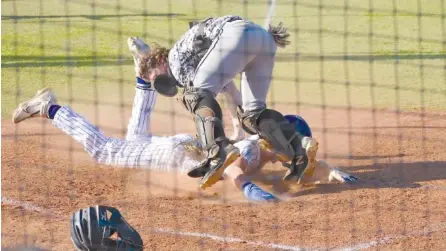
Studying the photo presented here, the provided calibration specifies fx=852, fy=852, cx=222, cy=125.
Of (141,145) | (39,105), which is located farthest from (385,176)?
(39,105)

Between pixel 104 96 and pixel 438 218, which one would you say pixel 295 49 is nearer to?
pixel 104 96

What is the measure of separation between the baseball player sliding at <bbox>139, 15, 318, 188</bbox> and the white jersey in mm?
457

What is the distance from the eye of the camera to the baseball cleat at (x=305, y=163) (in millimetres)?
5316

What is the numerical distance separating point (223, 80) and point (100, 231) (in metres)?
1.81

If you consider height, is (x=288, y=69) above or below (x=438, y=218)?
above

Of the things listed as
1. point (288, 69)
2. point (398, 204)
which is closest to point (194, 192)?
point (398, 204)

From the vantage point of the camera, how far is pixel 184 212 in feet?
17.4

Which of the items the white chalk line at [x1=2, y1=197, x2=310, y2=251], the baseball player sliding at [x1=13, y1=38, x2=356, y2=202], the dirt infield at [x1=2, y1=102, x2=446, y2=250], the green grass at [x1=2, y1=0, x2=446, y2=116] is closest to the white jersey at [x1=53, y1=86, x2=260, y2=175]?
the baseball player sliding at [x1=13, y1=38, x2=356, y2=202]

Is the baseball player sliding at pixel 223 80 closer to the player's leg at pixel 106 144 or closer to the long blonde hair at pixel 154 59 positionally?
the long blonde hair at pixel 154 59

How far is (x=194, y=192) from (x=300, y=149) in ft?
2.78

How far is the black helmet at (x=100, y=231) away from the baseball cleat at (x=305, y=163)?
A: 178cm

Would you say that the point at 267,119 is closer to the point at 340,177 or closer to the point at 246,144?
the point at 246,144

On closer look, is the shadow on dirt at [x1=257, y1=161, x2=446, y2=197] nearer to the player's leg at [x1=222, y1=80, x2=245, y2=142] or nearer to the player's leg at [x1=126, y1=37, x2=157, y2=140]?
the player's leg at [x1=222, y1=80, x2=245, y2=142]

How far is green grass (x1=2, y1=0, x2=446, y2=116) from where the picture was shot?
873cm
